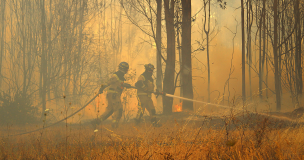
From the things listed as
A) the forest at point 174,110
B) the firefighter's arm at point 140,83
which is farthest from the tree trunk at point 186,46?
the firefighter's arm at point 140,83

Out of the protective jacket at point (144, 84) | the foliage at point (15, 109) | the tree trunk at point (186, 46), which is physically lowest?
the foliage at point (15, 109)

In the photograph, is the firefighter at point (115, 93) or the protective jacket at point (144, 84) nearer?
the firefighter at point (115, 93)

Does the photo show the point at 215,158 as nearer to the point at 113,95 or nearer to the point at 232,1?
the point at 113,95

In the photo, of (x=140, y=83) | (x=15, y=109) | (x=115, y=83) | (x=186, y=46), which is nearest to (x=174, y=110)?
(x=186, y=46)

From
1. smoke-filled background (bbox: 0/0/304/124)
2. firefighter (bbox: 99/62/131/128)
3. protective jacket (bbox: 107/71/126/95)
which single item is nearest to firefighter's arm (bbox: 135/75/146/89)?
firefighter (bbox: 99/62/131/128)

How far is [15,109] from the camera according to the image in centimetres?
940

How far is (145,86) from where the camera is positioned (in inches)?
334

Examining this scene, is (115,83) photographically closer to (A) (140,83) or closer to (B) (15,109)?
(A) (140,83)

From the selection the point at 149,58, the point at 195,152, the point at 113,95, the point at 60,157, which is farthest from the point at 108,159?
the point at 149,58

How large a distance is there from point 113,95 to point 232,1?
46.6m

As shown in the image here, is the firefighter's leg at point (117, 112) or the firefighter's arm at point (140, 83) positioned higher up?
the firefighter's arm at point (140, 83)

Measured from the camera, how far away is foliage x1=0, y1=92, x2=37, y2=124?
9.27m

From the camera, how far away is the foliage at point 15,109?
9.27 metres

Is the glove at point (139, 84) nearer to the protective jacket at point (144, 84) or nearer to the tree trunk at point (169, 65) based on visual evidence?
the protective jacket at point (144, 84)
